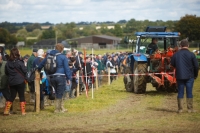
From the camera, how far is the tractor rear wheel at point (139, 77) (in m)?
18.9

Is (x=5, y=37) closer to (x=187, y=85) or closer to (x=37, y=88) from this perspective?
(x=37, y=88)

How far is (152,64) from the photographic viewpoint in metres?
18.9

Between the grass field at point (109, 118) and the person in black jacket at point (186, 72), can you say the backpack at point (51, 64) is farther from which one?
the person in black jacket at point (186, 72)

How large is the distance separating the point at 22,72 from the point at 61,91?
4.26ft

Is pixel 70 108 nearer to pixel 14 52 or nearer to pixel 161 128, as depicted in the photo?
pixel 14 52

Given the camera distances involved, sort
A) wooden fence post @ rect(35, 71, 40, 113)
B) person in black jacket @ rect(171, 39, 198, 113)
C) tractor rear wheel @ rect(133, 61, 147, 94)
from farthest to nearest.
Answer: tractor rear wheel @ rect(133, 61, 147, 94) < wooden fence post @ rect(35, 71, 40, 113) < person in black jacket @ rect(171, 39, 198, 113)

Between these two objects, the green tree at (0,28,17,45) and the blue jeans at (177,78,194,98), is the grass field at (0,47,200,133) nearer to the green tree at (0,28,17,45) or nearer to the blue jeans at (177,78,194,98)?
the blue jeans at (177,78,194,98)

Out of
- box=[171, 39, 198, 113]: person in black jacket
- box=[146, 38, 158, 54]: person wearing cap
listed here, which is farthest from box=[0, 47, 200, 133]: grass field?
box=[146, 38, 158, 54]: person wearing cap

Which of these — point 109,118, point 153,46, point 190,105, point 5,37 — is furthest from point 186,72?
point 5,37

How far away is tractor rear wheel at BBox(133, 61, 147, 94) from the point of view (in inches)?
744

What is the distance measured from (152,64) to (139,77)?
77cm

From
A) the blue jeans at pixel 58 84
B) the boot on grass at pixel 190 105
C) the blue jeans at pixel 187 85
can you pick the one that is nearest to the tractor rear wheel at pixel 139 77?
the blue jeans at pixel 187 85

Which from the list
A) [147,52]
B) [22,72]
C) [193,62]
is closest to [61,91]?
[22,72]

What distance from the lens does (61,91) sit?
1370 centimetres
